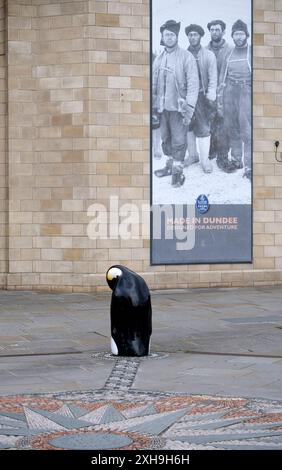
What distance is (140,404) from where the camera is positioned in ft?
28.3

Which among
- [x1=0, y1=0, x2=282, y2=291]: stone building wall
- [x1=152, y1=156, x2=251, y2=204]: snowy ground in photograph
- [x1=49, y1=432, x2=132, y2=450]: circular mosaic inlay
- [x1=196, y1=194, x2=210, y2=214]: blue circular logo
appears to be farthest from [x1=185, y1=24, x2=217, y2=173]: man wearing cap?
[x1=49, y1=432, x2=132, y2=450]: circular mosaic inlay

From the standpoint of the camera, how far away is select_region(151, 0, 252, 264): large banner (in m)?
19.7

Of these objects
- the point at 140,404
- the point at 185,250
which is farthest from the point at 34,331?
the point at 185,250

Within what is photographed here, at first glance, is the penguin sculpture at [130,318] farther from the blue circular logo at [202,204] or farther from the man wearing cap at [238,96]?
the man wearing cap at [238,96]

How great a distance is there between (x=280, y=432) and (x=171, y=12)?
14.0m

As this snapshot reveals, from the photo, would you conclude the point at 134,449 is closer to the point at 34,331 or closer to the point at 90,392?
the point at 90,392

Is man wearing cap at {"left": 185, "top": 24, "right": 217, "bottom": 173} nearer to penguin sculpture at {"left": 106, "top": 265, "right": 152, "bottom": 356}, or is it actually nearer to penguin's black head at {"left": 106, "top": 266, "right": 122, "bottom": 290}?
penguin's black head at {"left": 106, "top": 266, "right": 122, "bottom": 290}

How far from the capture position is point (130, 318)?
443 inches

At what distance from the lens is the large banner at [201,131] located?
64.5ft

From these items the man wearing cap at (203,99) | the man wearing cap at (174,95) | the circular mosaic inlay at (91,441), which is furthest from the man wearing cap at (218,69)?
the circular mosaic inlay at (91,441)

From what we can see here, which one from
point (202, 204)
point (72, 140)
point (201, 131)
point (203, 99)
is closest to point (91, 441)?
point (72, 140)

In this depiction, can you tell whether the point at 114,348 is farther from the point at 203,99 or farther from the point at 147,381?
the point at 203,99

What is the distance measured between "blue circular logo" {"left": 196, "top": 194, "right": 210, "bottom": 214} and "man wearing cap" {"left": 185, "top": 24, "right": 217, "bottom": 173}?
0.60 m

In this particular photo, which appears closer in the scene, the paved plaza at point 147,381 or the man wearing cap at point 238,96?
the paved plaza at point 147,381
